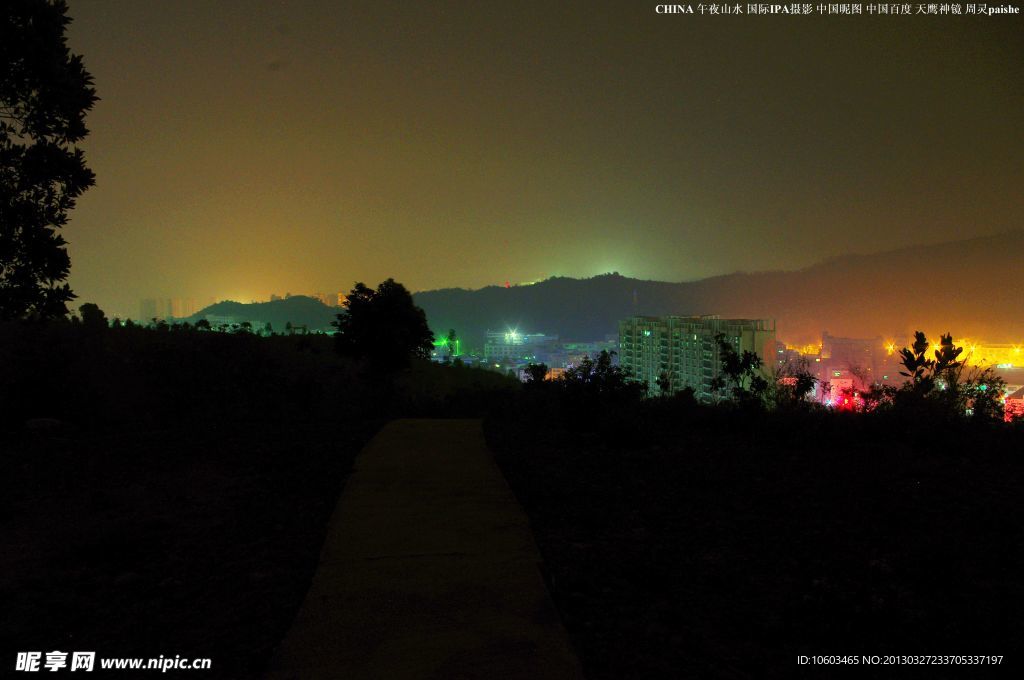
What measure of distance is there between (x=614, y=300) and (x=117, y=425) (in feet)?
190

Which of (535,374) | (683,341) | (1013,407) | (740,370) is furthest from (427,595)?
(683,341)

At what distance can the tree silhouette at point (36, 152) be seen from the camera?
19.8 feet

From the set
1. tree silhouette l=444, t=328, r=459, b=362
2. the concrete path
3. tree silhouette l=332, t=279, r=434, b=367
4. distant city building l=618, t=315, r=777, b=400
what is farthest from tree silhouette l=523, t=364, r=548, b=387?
tree silhouette l=444, t=328, r=459, b=362

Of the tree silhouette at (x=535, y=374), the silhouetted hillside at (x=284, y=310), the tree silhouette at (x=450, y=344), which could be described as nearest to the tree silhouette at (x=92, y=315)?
the tree silhouette at (x=535, y=374)

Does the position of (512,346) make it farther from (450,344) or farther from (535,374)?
(535,374)

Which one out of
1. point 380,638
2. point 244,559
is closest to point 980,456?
point 380,638

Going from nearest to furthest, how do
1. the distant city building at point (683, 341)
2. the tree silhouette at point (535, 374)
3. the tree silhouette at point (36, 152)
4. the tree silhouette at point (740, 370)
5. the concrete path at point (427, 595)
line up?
1. the concrete path at point (427, 595)
2. the tree silhouette at point (36, 152)
3. the tree silhouette at point (740, 370)
4. the tree silhouette at point (535, 374)
5. the distant city building at point (683, 341)

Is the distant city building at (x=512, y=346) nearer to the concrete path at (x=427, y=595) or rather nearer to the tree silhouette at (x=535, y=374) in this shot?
the tree silhouette at (x=535, y=374)

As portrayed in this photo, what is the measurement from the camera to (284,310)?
46875 millimetres

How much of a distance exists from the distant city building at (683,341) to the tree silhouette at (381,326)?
7.12 m

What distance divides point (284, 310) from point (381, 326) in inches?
1323

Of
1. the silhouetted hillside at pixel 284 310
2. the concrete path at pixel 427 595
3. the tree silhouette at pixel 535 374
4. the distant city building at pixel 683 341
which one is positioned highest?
the silhouetted hillside at pixel 284 310

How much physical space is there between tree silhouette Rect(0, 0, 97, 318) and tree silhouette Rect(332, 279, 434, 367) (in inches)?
389

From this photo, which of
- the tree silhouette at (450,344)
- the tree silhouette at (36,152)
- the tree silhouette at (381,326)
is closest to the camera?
the tree silhouette at (36,152)
